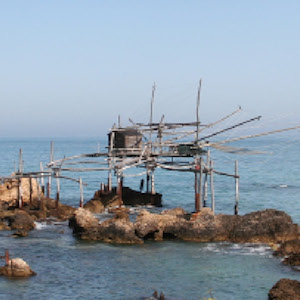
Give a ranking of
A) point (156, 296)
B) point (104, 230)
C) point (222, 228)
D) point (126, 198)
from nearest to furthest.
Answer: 1. point (156, 296)
2. point (104, 230)
3. point (222, 228)
4. point (126, 198)

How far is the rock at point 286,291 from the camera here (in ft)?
68.7

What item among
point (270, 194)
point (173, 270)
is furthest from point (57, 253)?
point (270, 194)

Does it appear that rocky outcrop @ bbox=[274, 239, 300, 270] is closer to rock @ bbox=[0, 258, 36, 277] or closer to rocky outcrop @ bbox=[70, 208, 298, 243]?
rocky outcrop @ bbox=[70, 208, 298, 243]

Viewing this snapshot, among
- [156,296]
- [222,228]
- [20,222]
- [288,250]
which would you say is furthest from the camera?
[20,222]

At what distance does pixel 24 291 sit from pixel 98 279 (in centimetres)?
347

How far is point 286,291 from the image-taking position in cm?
2120

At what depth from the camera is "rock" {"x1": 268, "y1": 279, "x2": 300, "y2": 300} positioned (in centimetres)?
2094

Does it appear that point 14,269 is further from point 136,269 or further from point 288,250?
point 288,250

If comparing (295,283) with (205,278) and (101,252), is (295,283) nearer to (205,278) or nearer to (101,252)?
(205,278)

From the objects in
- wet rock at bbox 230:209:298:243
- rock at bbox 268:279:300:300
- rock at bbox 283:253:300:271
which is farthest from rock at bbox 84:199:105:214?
rock at bbox 268:279:300:300

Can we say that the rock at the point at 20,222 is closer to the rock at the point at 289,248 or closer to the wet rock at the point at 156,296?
the rock at the point at 289,248

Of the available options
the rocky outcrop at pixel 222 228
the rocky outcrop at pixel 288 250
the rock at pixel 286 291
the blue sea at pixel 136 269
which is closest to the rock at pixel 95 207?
the blue sea at pixel 136 269

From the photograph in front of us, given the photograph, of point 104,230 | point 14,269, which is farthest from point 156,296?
point 104,230

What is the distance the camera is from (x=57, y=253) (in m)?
29.9
